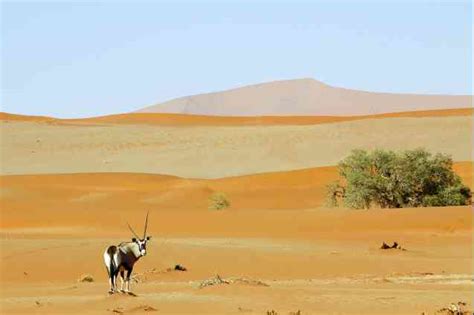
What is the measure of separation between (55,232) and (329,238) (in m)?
7.94

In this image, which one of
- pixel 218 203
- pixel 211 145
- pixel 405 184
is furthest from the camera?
pixel 211 145

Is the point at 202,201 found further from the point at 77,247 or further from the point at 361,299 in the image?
the point at 361,299

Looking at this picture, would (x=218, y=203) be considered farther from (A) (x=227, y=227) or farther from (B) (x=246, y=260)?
(B) (x=246, y=260)

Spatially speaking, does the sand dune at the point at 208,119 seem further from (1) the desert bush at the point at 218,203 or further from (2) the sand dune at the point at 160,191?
(1) the desert bush at the point at 218,203

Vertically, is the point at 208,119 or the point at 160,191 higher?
the point at 208,119

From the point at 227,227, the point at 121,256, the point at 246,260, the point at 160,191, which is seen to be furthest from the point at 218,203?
the point at 121,256

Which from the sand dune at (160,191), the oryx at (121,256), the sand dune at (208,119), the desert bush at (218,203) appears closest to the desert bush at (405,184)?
the desert bush at (218,203)

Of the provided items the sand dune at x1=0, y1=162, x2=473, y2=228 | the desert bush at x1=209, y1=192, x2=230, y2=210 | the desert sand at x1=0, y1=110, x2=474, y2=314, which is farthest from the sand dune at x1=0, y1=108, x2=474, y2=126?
the desert bush at x1=209, y1=192, x2=230, y2=210

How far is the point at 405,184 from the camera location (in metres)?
33.8

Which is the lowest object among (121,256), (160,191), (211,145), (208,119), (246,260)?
(121,256)

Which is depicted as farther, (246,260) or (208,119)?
(208,119)

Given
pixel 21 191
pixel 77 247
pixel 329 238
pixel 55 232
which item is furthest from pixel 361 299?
pixel 21 191

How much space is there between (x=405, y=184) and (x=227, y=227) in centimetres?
614

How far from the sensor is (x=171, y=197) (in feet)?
157
